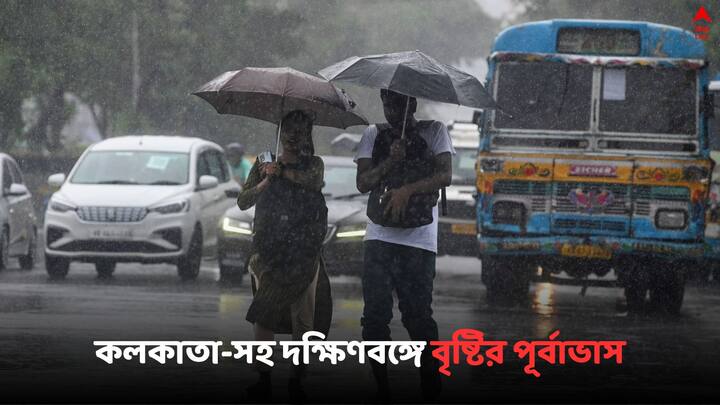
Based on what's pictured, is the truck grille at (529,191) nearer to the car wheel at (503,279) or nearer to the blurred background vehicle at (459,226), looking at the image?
the car wheel at (503,279)

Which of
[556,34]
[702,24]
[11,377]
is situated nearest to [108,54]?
[702,24]

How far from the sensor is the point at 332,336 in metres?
12.1

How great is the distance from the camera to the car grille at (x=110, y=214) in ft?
59.2

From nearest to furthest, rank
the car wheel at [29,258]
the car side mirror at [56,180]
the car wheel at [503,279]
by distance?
1. the car wheel at [503,279]
2. the car side mirror at [56,180]
3. the car wheel at [29,258]

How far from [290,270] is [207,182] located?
35.6 feet

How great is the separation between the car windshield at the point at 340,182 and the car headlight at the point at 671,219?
4.33 m

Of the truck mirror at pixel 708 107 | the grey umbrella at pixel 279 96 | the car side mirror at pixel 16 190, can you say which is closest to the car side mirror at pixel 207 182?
the car side mirror at pixel 16 190

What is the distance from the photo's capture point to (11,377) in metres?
9.10

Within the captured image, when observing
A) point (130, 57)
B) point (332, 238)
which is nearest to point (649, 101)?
point (332, 238)

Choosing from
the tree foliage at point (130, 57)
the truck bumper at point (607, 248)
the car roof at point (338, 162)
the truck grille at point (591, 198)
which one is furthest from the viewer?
the tree foliage at point (130, 57)

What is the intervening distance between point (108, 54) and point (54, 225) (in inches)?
1054

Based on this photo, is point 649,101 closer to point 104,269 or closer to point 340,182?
point 340,182

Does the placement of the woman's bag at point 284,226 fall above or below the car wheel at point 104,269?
above

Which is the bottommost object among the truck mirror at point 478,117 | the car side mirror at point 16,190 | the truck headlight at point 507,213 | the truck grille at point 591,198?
the car side mirror at point 16,190
